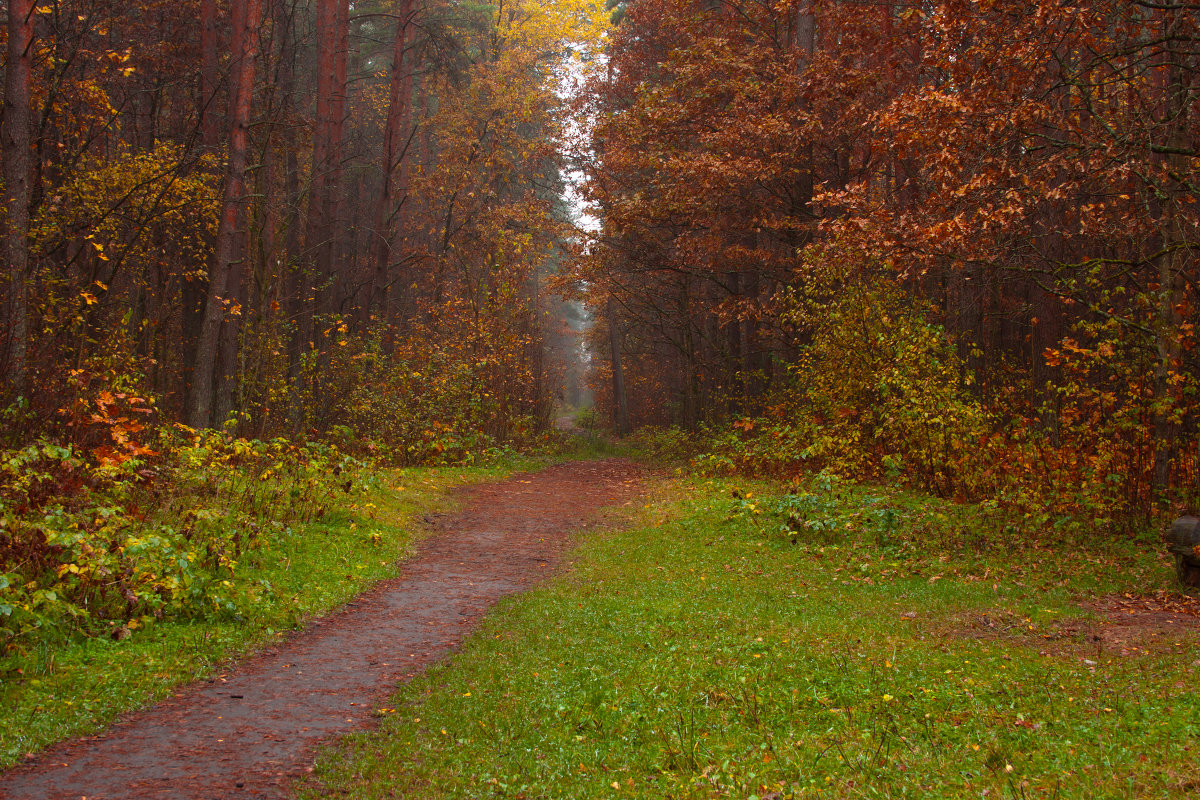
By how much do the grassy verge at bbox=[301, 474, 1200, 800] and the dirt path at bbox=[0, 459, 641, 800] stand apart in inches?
12.4

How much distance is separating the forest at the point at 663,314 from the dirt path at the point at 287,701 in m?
0.31

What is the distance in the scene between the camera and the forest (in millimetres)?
6930

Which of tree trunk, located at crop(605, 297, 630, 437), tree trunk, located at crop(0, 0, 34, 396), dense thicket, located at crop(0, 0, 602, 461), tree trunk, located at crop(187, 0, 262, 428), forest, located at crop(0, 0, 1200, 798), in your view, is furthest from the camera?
tree trunk, located at crop(605, 297, 630, 437)

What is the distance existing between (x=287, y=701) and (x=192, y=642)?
49.7 inches

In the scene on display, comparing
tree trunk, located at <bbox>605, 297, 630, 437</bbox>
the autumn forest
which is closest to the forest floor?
the autumn forest

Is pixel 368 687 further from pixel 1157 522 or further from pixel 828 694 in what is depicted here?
pixel 1157 522

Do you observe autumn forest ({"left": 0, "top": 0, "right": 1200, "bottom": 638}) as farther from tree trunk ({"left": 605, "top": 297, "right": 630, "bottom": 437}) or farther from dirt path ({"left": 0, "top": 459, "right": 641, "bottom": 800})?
Result: tree trunk ({"left": 605, "top": 297, "right": 630, "bottom": 437})

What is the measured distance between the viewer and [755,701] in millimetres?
4730

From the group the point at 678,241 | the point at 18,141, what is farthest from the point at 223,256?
the point at 678,241

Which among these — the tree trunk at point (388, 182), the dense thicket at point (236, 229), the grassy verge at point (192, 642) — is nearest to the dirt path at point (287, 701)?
the grassy verge at point (192, 642)

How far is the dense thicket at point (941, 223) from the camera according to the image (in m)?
8.77

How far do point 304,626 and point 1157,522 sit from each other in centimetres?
881

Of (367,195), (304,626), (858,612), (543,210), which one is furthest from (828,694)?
(367,195)

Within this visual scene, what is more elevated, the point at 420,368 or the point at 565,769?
the point at 420,368
